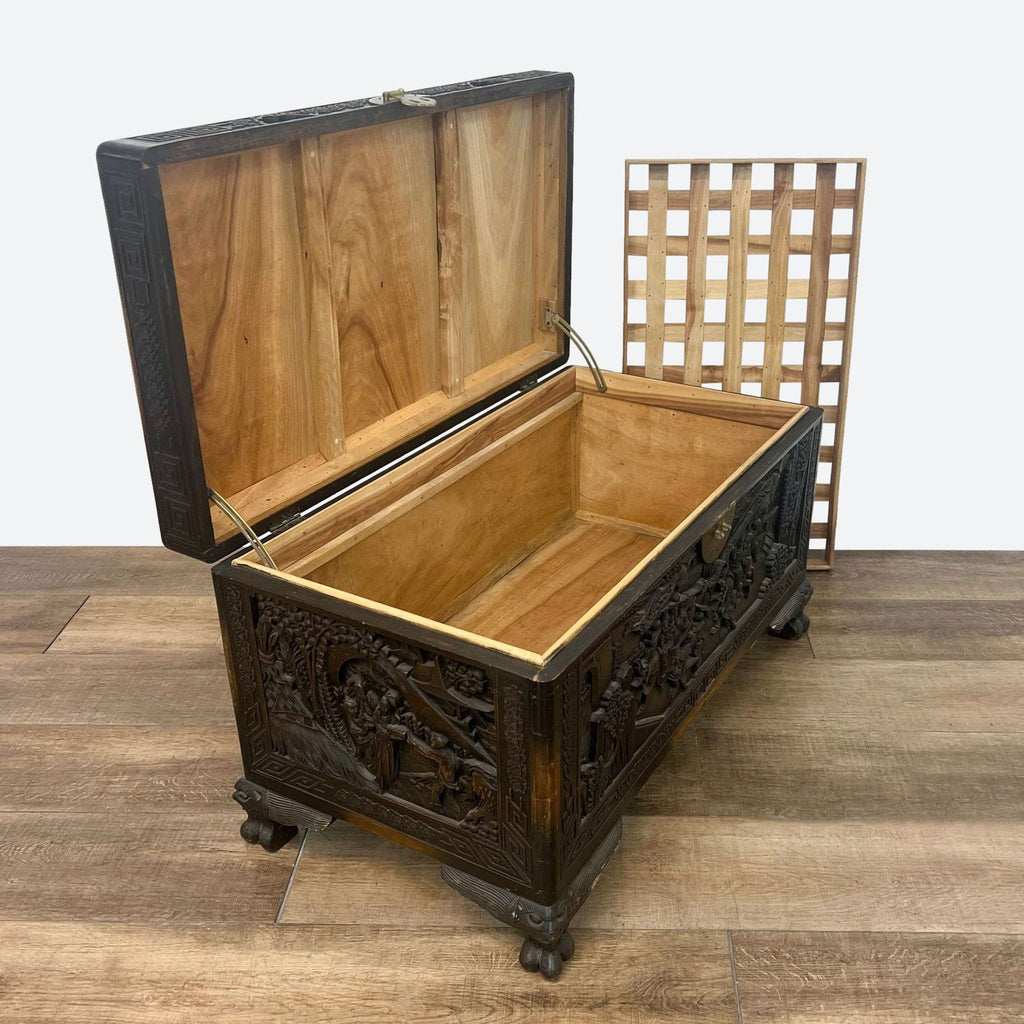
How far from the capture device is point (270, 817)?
2.07 meters

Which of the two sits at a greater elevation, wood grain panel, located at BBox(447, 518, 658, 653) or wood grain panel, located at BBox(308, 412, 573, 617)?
wood grain panel, located at BBox(308, 412, 573, 617)

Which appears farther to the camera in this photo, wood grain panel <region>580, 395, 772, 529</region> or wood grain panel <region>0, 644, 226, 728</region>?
wood grain panel <region>580, 395, 772, 529</region>

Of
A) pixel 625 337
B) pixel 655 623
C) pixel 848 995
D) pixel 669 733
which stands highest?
pixel 625 337

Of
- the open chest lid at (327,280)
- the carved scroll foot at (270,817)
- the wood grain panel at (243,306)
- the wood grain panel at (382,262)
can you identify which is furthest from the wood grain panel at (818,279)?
the carved scroll foot at (270,817)

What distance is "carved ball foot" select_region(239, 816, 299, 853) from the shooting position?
82.7 inches

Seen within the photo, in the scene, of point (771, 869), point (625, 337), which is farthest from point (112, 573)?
point (771, 869)

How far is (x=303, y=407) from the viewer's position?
2133 mm

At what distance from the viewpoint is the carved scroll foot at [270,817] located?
2.03m

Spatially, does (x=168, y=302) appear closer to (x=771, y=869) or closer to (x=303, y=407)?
(x=303, y=407)

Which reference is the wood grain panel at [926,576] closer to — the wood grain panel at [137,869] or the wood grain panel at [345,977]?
the wood grain panel at [345,977]

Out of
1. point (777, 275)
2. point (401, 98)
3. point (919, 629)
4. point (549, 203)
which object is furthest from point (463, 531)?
point (919, 629)

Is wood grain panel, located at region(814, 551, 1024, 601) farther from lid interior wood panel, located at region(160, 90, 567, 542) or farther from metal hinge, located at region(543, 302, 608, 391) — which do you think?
lid interior wood panel, located at region(160, 90, 567, 542)

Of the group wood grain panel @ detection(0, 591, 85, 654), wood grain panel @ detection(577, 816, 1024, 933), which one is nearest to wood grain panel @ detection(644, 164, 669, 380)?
wood grain panel @ detection(577, 816, 1024, 933)

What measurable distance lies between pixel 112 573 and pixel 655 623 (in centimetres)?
175
